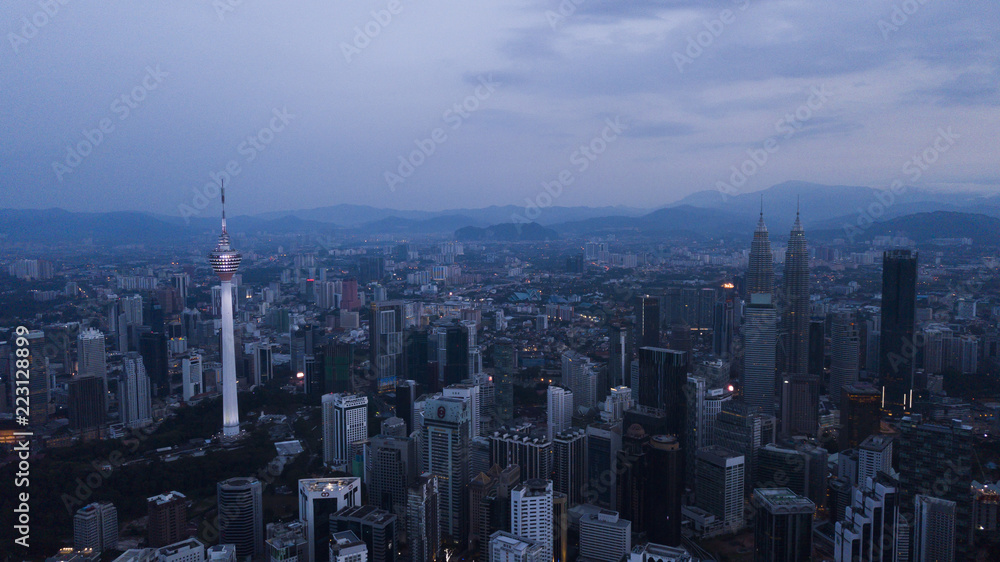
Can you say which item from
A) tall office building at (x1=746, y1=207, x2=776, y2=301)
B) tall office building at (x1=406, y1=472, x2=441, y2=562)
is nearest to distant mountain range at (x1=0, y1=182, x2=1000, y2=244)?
tall office building at (x1=746, y1=207, x2=776, y2=301)

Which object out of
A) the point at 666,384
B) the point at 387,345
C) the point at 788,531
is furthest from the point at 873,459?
the point at 387,345

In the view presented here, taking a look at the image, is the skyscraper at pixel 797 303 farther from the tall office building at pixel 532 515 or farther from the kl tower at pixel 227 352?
the kl tower at pixel 227 352

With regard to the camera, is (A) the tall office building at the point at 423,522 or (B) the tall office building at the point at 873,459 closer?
(A) the tall office building at the point at 423,522

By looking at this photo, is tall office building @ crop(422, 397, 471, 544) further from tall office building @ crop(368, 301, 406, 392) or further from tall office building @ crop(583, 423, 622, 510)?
A: tall office building @ crop(368, 301, 406, 392)

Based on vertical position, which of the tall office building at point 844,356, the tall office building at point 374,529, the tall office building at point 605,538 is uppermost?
the tall office building at point 844,356

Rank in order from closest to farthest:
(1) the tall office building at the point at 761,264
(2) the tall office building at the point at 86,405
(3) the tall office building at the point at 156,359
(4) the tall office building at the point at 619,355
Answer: (2) the tall office building at the point at 86,405, (4) the tall office building at the point at 619,355, (3) the tall office building at the point at 156,359, (1) the tall office building at the point at 761,264

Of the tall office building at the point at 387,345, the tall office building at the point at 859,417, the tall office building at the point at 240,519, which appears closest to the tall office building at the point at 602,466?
the tall office building at the point at 859,417

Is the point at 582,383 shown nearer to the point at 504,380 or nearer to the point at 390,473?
the point at 504,380

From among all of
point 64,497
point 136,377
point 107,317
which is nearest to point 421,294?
point 107,317
